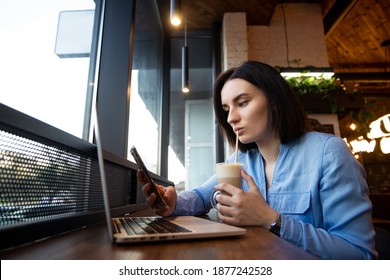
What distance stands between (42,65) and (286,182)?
107cm

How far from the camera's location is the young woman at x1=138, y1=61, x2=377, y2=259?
67cm

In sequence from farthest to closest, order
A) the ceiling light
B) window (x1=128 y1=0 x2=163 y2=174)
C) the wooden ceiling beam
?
1. the wooden ceiling beam
2. the ceiling light
3. window (x1=128 y1=0 x2=163 y2=174)

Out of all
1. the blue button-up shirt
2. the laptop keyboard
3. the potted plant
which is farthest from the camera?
the potted plant

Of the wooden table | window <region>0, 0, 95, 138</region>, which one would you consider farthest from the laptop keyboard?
window <region>0, 0, 95, 138</region>

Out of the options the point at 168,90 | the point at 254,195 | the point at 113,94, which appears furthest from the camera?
the point at 168,90

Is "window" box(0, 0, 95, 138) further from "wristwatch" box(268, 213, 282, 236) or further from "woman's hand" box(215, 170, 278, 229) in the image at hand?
"wristwatch" box(268, 213, 282, 236)

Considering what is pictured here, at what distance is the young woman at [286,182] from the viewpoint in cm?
67

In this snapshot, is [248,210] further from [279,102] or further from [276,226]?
[279,102]

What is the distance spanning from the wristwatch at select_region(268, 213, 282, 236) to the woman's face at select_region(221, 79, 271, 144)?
0.38 meters

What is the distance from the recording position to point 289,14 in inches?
148

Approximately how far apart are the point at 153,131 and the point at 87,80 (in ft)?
5.55

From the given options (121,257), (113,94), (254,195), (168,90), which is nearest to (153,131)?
(168,90)

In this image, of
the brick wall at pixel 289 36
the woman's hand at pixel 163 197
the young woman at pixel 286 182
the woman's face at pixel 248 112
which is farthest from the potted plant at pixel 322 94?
the woman's hand at pixel 163 197
